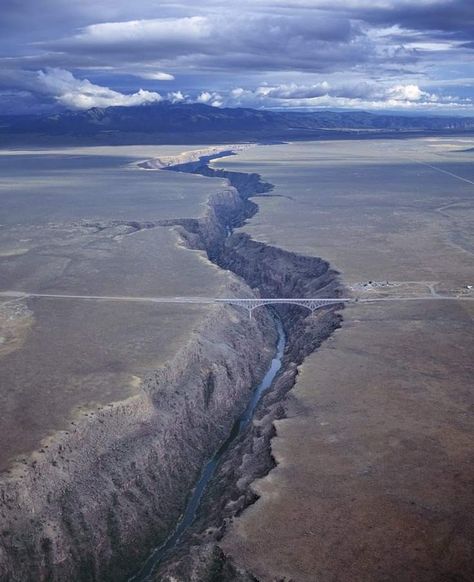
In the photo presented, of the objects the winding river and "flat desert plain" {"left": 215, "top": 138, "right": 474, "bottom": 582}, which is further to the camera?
the winding river

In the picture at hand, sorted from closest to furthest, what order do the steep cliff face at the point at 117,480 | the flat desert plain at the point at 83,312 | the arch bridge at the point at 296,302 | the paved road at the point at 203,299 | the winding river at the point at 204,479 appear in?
the steep cliff face at the point at 117,480
the winding river at the point at 204,479
the flat desert plain at the point at 83,312
the arch bridge at the point at 296,302
the paved road at the point at 203,299

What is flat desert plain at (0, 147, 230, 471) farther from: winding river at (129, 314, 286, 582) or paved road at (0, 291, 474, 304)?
winding river at (129, 314, 286, 582)

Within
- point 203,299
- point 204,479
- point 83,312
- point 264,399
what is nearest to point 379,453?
point 204,479

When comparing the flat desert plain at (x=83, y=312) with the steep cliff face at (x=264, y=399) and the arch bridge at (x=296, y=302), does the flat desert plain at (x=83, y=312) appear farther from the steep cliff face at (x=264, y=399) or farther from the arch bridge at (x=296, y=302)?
the steep cliff face at (x=264, y=399)

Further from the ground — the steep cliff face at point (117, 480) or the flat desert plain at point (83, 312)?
the flat desert plain at point (83, 312)

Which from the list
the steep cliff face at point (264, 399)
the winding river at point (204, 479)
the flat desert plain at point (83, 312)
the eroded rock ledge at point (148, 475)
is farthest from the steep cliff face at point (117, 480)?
the steep cliff face at point (264, 399)

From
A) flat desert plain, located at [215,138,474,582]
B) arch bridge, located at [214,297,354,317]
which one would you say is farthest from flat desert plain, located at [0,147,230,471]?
flat desert plain, located at [215,138,474,582]
